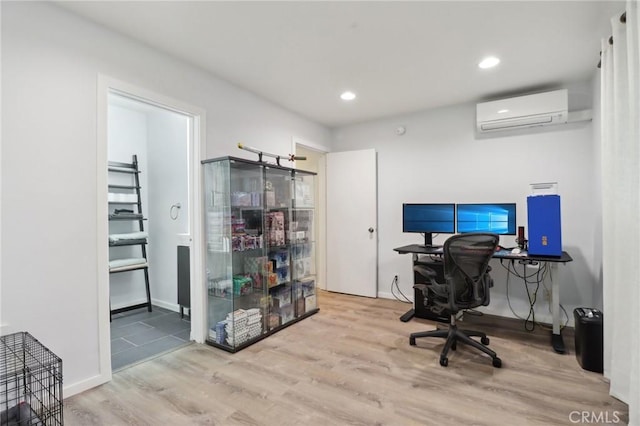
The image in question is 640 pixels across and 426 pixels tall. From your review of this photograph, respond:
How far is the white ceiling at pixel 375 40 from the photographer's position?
201 centimetres

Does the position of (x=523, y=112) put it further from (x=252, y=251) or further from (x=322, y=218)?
(x=252, y=251)

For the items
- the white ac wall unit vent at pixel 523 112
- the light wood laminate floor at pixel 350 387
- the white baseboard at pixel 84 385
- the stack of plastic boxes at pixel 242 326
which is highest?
the white ac wall unit vent at pixel 523 112

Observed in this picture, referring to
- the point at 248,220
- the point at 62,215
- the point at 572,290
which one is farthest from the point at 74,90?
the point at 572,290

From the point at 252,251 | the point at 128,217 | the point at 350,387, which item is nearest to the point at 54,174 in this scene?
the point at 252,251

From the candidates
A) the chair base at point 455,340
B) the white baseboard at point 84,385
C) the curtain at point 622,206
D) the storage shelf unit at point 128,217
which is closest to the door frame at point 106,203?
the white baseboard at point 84,385

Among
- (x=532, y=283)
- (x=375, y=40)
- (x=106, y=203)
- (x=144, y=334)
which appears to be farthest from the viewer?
(x=532, y=283)

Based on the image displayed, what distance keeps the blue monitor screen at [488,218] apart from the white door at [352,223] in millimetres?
1248

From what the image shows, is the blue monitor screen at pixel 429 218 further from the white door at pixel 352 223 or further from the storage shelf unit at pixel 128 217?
the storage shelf unit at pixel 128 217

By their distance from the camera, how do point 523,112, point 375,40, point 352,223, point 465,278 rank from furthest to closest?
point 352,223
point 523,112
point 465,278
point 375,40

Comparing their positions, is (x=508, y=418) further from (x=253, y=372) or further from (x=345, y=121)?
(x=345, y=121)

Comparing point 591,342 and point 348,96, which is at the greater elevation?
point 348,96

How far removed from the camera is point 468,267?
2.46m

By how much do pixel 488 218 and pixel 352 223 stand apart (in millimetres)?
1835

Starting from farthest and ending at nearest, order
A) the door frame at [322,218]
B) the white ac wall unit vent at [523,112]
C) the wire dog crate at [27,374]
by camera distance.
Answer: the door frame at [322,218] < the white ac wall unit vent at [523,112] < the wire dog crate at [27,374]
